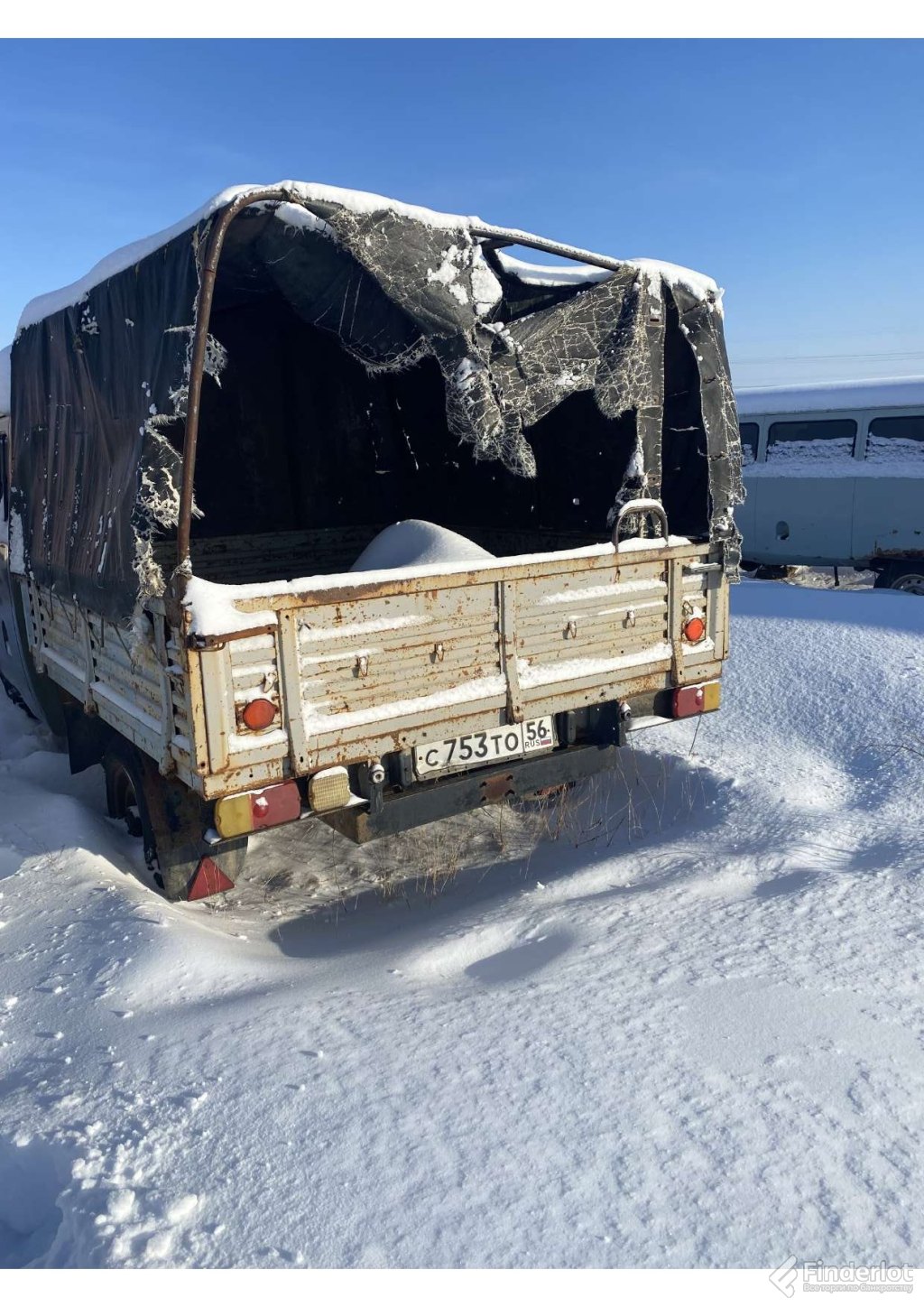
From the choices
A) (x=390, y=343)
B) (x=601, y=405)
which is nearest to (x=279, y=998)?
(x=390, y=343)

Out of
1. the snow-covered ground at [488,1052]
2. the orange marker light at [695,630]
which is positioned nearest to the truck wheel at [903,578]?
the snow-covered ground at [488,1052]

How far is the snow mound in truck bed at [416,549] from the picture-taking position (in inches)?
170

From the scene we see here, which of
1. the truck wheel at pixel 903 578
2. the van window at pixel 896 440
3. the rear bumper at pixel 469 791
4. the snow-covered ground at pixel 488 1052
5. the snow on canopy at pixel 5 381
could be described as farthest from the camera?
the truck wheel at pixel 903 578

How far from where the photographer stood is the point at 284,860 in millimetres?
4633

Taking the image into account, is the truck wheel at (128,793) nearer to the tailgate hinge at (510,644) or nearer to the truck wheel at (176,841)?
the truck wheel at (176,841)

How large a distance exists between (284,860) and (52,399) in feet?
8.70

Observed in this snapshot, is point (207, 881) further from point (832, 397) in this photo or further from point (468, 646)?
point (832, 397)

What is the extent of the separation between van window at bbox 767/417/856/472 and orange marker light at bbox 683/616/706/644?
26.5 ft

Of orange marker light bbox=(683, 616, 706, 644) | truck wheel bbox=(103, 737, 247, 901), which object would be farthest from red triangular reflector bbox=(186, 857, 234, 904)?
orange marker light bbox=(683, 616, 706, 644)

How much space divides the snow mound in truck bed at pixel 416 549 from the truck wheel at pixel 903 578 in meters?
8.23

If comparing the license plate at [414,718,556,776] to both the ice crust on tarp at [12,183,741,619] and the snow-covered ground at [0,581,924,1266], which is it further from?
the ice crust on tarp at [12,183,741,619]

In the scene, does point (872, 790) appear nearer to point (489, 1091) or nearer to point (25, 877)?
point (489, 1091)

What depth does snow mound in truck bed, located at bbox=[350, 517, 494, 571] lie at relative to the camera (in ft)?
14.2

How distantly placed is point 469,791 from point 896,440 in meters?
9.29
